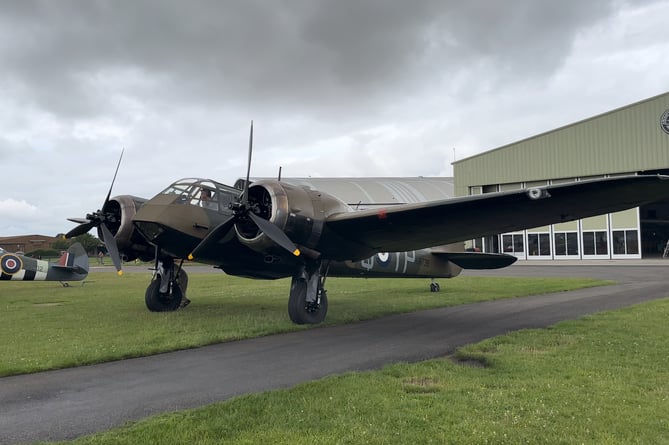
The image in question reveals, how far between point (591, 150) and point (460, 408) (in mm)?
41810

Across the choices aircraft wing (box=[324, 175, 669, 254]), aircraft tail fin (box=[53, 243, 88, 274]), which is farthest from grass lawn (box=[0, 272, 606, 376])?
aircraft tail fin (box=[53, 243, 88, 274])

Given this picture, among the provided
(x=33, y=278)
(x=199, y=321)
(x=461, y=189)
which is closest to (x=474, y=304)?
(x=199, y=321)

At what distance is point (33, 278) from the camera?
2502 cm

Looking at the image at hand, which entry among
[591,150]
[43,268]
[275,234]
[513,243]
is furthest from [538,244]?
[275,234]

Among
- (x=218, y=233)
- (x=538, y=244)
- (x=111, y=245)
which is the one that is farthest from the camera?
(x=538, y=244)

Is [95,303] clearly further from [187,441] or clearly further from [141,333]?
[187,441]

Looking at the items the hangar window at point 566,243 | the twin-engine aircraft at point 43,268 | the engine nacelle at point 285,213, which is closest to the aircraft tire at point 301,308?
the engine nacelle at point 285,213

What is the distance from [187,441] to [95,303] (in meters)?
14.3

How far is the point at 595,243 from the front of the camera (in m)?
43.1

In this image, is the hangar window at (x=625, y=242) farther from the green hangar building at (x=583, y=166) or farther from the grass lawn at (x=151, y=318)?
the grass lawn at (x=151, y=318)

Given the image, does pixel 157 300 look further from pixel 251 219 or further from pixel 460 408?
pixel 460 408

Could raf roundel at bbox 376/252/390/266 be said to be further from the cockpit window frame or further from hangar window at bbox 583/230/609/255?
hangar window at bbox 583/230/609/255

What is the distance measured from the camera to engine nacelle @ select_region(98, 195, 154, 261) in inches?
535

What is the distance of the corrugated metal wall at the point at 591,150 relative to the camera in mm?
38000
